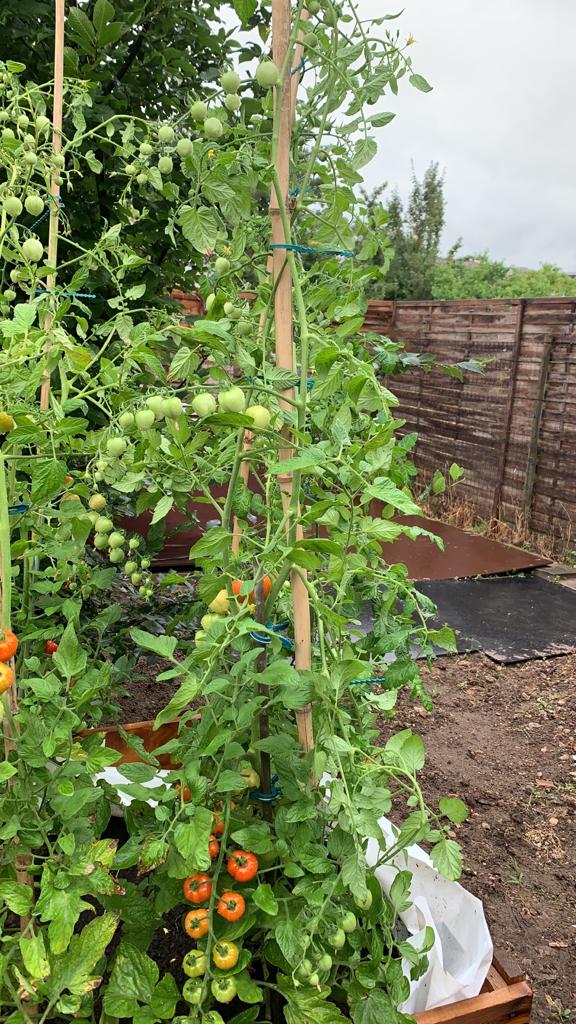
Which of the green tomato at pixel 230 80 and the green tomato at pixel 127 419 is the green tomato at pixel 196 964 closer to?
the green tomato at pixel 127 419

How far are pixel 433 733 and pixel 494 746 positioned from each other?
0.70 ft

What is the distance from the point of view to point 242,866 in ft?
3.08

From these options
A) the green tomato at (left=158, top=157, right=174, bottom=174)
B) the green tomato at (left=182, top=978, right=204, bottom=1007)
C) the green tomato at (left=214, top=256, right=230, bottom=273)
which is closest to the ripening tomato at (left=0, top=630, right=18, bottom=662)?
the green tomato at (left=182, top=978, right=204, bottom=1007)

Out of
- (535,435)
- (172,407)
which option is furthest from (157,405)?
(535,435)

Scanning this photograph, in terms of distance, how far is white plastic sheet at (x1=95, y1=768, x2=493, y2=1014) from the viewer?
1.08 m

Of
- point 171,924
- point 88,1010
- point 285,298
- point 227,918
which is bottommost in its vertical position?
point 171,924

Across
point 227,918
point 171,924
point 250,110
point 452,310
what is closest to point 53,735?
point 227,918

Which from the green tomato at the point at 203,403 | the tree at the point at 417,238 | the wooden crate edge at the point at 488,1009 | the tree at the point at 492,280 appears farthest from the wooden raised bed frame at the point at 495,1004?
the tree at the point at 492,280

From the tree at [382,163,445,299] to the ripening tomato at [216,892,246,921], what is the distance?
856cm

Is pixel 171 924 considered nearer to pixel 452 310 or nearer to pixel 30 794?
pixel 30 794

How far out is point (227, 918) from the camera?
3.07ft

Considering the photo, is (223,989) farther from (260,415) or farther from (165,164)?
(165,164)

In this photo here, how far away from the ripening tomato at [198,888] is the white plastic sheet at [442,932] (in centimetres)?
28

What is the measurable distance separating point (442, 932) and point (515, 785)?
125 cm
